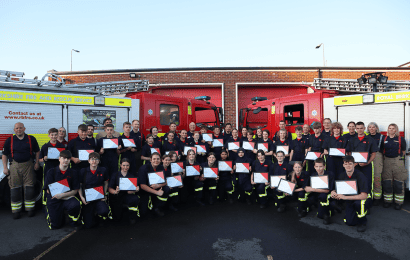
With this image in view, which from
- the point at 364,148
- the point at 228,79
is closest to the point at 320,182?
the point at 364,148

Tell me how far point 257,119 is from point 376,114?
364 centimetres

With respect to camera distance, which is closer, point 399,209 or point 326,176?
point 326,176

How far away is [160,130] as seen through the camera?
706cm

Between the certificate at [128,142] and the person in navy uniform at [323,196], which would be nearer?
the person in navy uniform at [323,196]

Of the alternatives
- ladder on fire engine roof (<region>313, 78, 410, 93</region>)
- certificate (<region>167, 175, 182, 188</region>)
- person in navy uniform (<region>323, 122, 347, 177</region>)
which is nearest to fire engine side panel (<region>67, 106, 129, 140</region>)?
certificate (<region>167, 175, 182, 188</region>)

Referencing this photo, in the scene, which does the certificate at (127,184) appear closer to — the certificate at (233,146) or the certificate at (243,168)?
the certificate at (243,168)

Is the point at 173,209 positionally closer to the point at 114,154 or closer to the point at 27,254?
the point at 114,154

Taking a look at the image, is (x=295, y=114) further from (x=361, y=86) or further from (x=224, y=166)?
(x=361, y=86)

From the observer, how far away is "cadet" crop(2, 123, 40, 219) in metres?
4.84

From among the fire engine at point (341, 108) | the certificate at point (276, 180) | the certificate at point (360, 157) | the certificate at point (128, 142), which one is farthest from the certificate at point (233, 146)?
the certificate at point (360, 157)

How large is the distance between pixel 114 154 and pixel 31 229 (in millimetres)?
2039

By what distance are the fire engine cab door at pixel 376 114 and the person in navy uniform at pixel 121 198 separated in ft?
18.0

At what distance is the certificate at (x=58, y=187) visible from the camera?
4.14 m

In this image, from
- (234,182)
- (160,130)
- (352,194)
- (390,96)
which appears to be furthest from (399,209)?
(160,130)
